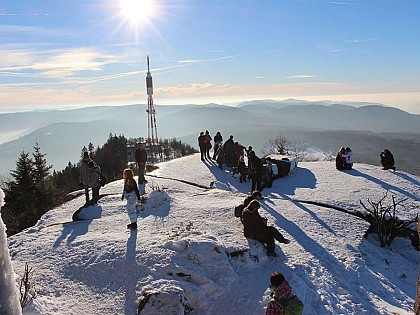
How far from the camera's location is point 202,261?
8523mm

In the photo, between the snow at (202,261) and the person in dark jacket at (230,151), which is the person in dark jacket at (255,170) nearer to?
the snow at (202,261)

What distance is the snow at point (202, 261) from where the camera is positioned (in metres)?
7.59

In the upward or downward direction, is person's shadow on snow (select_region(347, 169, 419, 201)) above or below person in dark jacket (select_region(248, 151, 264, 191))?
below

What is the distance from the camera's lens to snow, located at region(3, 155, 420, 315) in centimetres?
759

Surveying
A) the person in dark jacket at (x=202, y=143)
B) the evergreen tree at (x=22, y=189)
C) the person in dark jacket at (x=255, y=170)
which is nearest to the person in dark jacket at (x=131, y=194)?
the person in dark jacket at (x=255, y=170)

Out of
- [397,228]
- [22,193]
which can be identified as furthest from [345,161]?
[22,193]

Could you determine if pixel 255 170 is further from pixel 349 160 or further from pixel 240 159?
pixel 349 160

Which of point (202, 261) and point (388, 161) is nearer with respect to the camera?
point (202, 261)

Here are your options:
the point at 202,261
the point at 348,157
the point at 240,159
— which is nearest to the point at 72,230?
the point at 202,261

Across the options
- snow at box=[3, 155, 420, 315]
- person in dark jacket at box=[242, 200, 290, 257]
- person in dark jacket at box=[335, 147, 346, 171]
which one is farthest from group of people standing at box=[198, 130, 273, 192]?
person in dark jacket at box=[242, 200, 290, 257]

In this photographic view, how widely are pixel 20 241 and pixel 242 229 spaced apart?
694cm

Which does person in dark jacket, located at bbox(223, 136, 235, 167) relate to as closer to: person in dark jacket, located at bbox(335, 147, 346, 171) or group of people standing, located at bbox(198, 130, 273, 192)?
group of people standing, located at bbox(198, 130, 273, 192)

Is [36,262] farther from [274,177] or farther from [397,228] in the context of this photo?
[274,177]

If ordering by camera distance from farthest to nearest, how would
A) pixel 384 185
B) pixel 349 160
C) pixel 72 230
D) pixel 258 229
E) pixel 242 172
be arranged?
pixel 349 160 < pixel 242 172 < pixel 384 185 < pixel 72 230 < pixel 258 229
